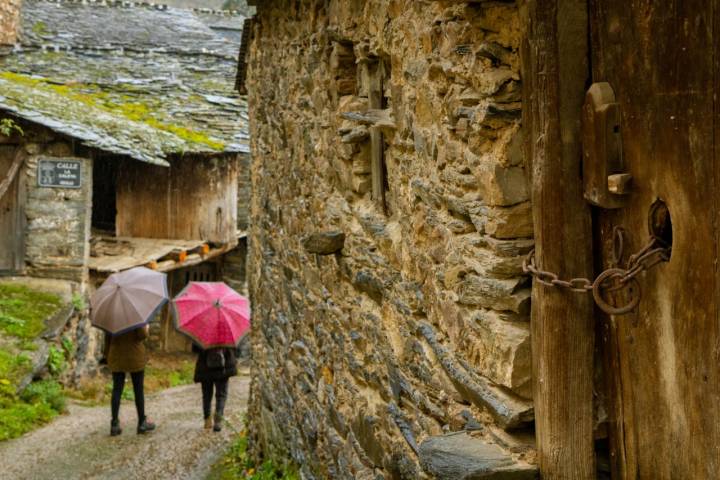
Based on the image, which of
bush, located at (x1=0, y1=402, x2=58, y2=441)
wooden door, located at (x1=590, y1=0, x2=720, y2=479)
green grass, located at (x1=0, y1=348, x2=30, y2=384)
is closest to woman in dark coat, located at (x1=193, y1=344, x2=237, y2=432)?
bush, located at (x1=0, y1=402, x2=58, y2=441)

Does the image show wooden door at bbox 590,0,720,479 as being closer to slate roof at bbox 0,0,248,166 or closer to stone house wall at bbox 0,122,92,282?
slate roof at bbox 0,0,248,166

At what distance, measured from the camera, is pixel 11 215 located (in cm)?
1109

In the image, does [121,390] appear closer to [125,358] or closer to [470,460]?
[125,358]

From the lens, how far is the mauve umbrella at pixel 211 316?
8.06 metres

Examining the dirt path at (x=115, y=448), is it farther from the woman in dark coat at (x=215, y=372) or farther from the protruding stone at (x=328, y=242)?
the protruding stone at (x=328, y=242)

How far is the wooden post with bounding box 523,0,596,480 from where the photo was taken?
6.53ft

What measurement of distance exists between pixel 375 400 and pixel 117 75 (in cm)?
1359

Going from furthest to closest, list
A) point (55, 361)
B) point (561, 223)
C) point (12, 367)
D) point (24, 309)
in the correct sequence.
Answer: point (24, 309), point (55, 361), point (12, 367), point (561, 223)

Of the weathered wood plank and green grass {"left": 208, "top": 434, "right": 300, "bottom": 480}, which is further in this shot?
the weathered wood plank

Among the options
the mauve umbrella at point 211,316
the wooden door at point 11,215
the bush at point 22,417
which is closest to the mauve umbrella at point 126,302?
the mauve umbrella at point 211,316

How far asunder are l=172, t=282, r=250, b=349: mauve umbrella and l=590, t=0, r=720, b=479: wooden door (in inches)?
251

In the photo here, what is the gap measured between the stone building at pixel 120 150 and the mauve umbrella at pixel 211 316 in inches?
137

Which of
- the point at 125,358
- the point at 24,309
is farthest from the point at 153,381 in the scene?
the point at 125,358

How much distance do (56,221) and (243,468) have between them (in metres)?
5.84
